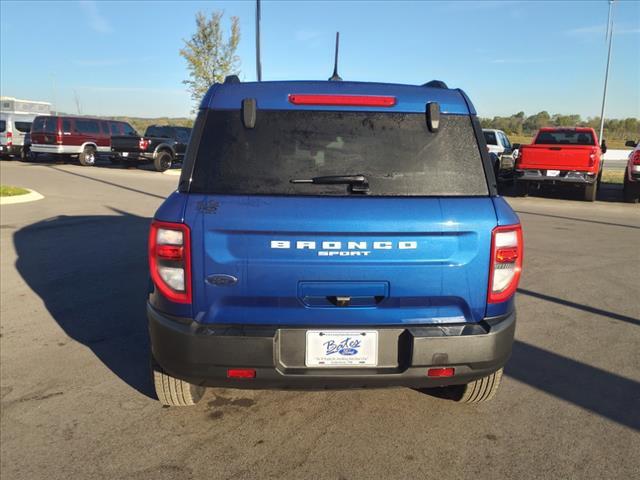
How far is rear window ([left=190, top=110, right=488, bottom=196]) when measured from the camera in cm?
271

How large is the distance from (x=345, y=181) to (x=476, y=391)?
162 cm

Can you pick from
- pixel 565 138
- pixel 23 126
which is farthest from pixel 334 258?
pixel 23 126

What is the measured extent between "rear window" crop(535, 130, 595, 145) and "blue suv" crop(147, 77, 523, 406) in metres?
14.1

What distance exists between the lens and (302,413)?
3.30 m

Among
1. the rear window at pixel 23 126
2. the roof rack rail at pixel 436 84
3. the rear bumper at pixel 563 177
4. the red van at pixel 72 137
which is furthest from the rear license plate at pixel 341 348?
the rear window at pixel 23 126

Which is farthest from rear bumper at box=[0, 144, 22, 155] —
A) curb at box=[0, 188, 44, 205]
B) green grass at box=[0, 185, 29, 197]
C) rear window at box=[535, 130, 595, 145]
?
rear window at box=[535, 130, 595, 145]

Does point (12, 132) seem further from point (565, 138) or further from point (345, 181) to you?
point (345, 181)

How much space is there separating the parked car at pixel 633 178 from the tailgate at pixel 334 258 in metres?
14.0

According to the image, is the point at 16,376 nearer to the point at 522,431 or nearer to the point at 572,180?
the point at 522,431

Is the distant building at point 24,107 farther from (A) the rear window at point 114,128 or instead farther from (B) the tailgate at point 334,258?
(B) the tailgate at point 334,258

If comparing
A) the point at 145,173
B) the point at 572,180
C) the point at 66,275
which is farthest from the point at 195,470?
the point at 145,173

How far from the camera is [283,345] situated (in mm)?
2627

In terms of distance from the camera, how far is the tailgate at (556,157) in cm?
1395

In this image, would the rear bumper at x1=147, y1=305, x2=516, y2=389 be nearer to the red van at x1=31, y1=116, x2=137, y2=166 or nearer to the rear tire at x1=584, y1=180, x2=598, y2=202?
the rear tire at x1=584, y1=180, x2=598, y2=202
